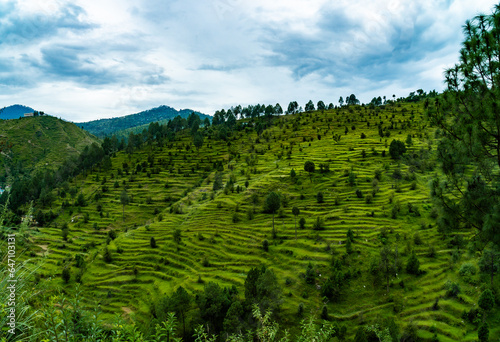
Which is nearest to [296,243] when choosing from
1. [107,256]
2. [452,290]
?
[452,290]

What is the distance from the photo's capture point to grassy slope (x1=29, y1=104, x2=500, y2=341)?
3853 centimetres

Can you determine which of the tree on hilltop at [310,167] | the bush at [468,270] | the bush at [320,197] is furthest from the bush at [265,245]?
the bush at [468,270]

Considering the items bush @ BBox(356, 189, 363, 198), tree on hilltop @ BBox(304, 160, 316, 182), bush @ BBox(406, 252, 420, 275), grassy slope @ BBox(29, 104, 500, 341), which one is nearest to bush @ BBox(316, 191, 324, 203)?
grassy slope @ BBox(29, 104, 500, 341)

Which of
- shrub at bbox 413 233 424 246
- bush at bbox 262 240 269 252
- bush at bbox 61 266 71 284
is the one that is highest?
shrub at bbox 413 233 424 246

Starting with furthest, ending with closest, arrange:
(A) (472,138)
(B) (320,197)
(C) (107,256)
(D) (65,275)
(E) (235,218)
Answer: (B) (320,197) < (E) (235,218) < (C) (107,256) < (D) (65,275) < (A) (472,138)

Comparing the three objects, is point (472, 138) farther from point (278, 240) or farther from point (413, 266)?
point (278, 240)

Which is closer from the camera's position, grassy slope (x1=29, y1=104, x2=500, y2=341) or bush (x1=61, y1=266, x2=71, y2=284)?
grassy slope (x1=29, y1=104, x2=500, y2=341)

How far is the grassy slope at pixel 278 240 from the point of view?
38531mm

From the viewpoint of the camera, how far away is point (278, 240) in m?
54.8

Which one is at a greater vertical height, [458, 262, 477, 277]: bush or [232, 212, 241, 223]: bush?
[232, 212, 241, 223]: bush

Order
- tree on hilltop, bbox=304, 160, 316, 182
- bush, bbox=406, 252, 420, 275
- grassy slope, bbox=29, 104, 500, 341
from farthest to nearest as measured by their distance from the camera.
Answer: tree on hilltop, bbox=304, 160, 316, 182 < bush, bbox=406, 252, 420, 275 < grassy slope, bbox=29, 104, 500, 341

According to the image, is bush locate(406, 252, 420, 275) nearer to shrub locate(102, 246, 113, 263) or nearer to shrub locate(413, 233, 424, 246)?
shrub locate(413, 233, 424, 246)

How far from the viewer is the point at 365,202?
62562 millimetres

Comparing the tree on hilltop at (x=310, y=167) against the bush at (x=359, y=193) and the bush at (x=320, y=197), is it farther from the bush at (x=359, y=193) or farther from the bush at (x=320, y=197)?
the bush at (x=359, y=193)
